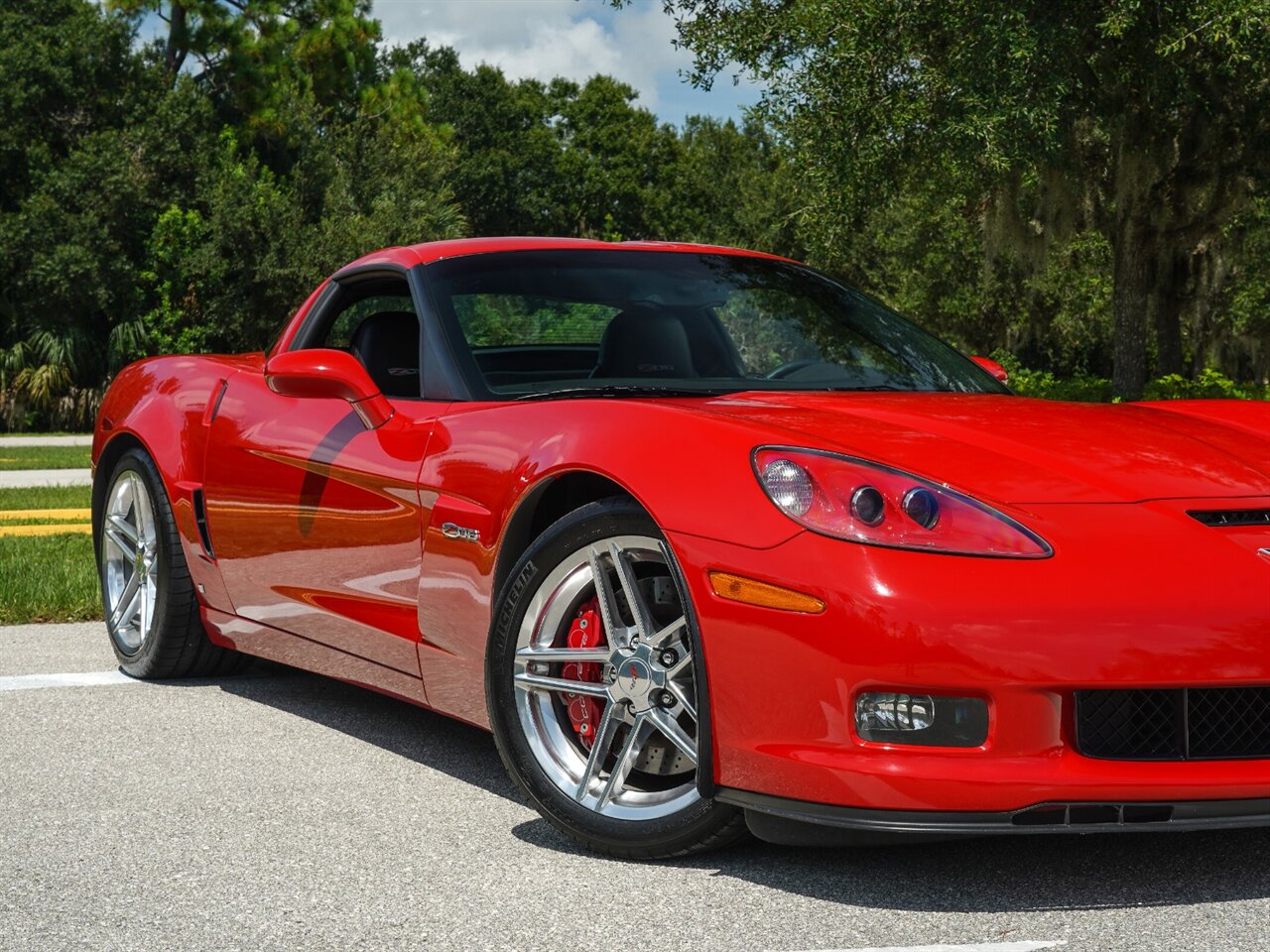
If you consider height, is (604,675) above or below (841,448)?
below

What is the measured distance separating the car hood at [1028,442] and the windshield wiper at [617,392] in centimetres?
12

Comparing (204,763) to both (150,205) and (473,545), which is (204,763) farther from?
(150,205)

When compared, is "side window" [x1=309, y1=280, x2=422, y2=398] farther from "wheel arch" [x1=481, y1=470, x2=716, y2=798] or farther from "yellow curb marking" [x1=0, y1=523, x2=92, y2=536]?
"yellow curb marking" [x1=0, y1=523, x2=92, y2=536]

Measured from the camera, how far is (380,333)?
5137mm

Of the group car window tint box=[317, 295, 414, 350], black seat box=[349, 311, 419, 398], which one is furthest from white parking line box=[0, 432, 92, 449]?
black seat box=[349, 311, 419, 398]

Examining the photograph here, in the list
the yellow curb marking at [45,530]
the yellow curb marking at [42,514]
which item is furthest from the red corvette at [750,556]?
the yellow curb marking at [42,514]

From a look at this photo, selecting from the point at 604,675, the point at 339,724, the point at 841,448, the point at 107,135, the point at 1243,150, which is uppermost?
the point at 107,135

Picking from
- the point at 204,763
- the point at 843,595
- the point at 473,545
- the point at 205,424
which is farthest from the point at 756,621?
the point at 205,424

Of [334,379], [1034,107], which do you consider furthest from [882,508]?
[1034,107]

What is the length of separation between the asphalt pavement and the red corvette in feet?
0.56

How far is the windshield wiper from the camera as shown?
3.99 meters

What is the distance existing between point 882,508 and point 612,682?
726 mm

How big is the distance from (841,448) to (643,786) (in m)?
0.83

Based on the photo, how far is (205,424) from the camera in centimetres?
525
